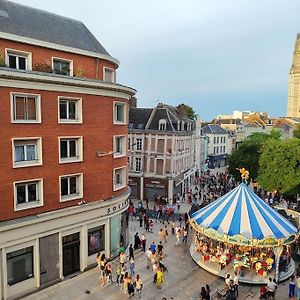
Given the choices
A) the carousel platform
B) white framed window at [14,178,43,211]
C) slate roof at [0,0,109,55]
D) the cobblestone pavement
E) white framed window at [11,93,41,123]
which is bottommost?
the cobblestone pavement

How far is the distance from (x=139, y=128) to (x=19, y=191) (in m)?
26.4

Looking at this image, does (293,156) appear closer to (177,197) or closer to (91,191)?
(177,197)

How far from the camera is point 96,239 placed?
846 inches

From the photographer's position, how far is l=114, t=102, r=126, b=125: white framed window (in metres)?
22.4

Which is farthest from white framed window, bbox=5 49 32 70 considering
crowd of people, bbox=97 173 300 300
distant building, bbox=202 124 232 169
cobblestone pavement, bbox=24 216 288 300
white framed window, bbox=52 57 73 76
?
distant building, bbox=202 124 232 169

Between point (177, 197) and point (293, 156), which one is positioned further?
point (177, 197)

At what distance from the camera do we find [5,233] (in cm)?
1644

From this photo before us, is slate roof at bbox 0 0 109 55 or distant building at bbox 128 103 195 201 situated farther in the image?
distant building at bbox 128 103 195 201

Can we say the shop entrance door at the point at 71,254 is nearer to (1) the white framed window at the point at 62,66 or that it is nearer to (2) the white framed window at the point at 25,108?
(2) the white framed window at the point at 25,108

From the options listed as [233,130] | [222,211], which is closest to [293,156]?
[222,211]

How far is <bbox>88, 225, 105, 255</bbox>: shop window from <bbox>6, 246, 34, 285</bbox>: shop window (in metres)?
4.13

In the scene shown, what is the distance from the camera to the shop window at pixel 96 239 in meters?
21.1

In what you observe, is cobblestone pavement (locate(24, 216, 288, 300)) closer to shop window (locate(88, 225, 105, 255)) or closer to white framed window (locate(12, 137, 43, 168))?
shop window (locate(88, 225, 105, 255))

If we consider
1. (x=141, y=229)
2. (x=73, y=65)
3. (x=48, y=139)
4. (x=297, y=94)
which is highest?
(x=297, y=94)
